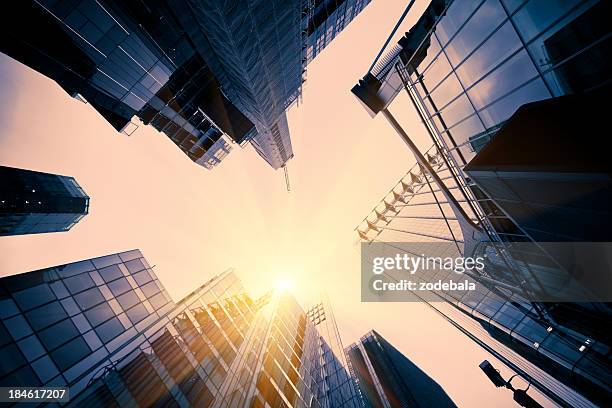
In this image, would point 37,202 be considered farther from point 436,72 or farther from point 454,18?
point 454,18

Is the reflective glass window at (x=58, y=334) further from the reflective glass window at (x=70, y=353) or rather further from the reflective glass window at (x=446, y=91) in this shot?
the reflective glass window at (x=446, y=91)

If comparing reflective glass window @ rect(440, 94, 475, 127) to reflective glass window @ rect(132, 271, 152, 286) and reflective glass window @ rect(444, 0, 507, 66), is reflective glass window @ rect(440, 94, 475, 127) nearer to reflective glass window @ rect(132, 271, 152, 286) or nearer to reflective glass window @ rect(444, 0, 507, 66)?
reflective glass window @ rect(444, 0, 507, 66)

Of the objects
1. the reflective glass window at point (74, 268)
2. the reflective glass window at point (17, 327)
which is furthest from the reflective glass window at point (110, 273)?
the reflective glass window at point (17, 327)

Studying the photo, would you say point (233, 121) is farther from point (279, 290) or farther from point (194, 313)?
point (279, 290)

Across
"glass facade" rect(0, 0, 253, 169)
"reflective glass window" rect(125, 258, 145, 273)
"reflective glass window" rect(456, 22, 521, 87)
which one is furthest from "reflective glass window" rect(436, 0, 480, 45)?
"reflective glass window" rect(125, 258, 145, 273)

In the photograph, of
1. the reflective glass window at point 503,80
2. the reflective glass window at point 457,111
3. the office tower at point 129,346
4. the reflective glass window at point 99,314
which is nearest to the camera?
the reflective glass window at point 503,80

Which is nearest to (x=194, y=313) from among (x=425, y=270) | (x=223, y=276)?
(x=223, y=276)
